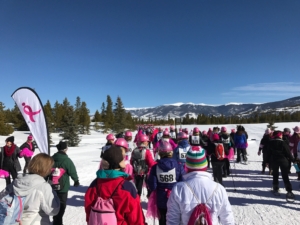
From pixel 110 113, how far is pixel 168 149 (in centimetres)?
6686

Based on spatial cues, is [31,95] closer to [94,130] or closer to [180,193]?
[180,193]

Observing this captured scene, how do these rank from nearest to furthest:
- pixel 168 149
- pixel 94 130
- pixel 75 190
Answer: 1. pixel 168 149
2. pixel 75 190
3. pixel 94 130

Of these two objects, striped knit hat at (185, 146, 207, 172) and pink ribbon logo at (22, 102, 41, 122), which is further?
pink ribbon logo at (22, 102, 41, 122)

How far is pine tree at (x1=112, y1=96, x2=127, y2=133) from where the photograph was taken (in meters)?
58.0

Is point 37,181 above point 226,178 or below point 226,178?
above

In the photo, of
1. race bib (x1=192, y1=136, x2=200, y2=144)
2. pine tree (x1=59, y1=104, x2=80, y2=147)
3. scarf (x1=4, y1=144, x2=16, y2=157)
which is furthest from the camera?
pine tree (x1=59, y1=104, x2=80, y2=147)

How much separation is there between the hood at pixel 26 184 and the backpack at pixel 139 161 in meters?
3.01

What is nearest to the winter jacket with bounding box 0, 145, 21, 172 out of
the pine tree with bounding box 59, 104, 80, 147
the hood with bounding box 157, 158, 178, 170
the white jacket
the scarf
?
the scarf

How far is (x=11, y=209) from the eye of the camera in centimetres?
241

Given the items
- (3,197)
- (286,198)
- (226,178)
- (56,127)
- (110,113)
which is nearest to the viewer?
(3,197)

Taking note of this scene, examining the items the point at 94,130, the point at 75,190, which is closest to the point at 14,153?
the point at 75,190

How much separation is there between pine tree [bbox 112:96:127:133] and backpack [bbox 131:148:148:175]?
169ft

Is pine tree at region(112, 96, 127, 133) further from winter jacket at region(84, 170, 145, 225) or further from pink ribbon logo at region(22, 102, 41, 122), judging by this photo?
winter jacket at region(84, 170, 145, 225)

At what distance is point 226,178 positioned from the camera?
9.60m
